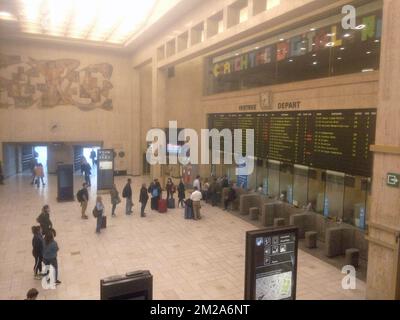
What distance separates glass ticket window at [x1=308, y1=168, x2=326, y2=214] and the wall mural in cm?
1557

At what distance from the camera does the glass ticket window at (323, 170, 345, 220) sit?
10.8 m

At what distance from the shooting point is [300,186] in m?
12.4

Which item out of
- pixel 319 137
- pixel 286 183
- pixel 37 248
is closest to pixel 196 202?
pixel 286 183

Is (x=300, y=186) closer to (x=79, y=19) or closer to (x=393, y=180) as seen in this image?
(x=393, y=180)

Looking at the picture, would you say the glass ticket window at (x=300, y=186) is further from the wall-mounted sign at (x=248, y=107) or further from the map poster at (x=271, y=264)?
the map poster at (x=271, y=264)

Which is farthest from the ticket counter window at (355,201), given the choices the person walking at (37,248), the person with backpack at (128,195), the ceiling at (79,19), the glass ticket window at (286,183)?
the ceiling at (79,19)

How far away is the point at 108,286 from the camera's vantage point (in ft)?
13.5

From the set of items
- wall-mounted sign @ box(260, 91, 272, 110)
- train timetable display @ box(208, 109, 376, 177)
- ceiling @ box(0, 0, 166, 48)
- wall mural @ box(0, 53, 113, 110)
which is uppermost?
ceiling @ box(0, 0, 166, 48)

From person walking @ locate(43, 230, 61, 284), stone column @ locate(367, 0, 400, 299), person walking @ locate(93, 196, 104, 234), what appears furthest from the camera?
person walking @ locate(93, 196, 104, 234)

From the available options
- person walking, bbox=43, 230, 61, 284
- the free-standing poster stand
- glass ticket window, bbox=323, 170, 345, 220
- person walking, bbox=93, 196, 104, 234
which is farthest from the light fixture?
glass ticket window, bbox=323, 170, 345, 220

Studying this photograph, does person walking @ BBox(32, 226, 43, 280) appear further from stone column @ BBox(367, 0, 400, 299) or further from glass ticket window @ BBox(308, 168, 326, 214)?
glass ticket window @ BBox(308, 168, 326, 214)

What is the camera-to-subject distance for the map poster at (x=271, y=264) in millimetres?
4918

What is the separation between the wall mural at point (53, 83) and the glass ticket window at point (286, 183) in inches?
554

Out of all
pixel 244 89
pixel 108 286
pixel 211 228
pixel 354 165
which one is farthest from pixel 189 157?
pixel 108 286
